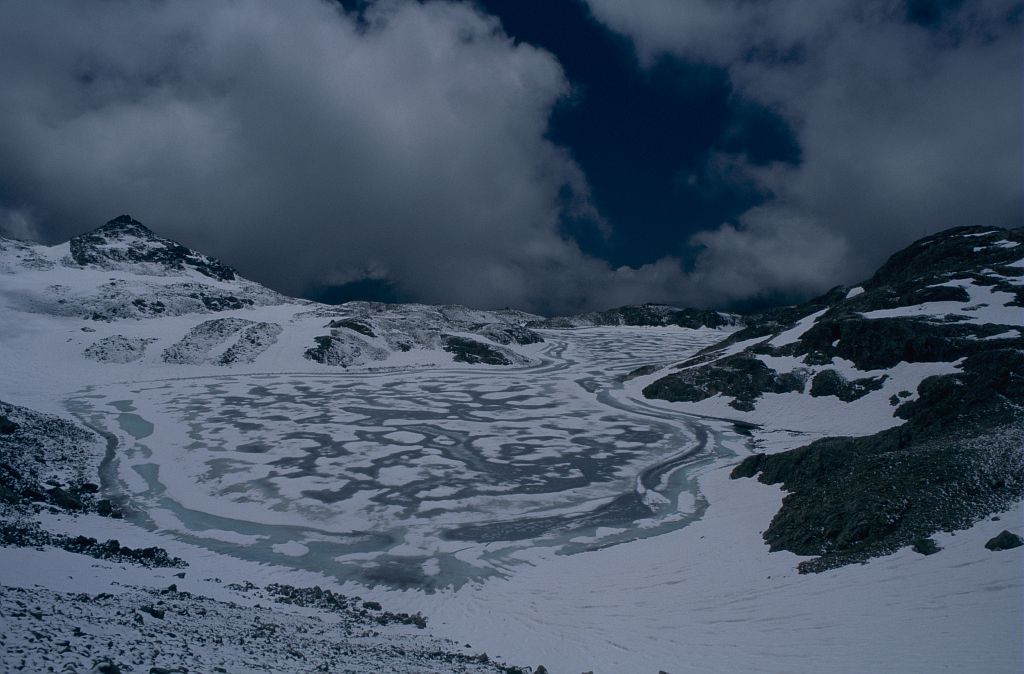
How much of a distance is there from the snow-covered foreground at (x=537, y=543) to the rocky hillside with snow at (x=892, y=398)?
114cm

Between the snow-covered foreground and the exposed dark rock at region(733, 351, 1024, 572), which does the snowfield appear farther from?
the exposed dark rock at region(733, 351, 1024, 572)

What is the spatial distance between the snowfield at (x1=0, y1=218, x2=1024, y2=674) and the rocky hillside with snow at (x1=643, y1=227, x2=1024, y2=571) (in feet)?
1.67

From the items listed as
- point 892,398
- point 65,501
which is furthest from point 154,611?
point 892,398

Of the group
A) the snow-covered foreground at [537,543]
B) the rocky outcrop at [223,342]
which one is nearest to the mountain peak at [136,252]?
the rocky outcrop at [223,342]

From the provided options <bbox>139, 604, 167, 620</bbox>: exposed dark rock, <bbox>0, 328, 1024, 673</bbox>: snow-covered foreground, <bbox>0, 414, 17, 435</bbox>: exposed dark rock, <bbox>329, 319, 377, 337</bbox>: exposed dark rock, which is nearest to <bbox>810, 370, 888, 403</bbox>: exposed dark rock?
<bbox>0, 328, 1024, 673</bbox>: snow-covered foreground

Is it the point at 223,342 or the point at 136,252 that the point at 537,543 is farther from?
the point at 136,252

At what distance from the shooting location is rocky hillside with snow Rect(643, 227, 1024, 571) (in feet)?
42.6

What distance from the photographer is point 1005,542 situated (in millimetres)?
10289

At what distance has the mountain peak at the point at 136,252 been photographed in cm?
10075

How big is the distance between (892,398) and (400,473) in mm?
27188

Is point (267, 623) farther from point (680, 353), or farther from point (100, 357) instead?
point (680, 353)

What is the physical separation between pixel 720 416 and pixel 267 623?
32.6 m

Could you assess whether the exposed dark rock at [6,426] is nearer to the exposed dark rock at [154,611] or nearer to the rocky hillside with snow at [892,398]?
the exposed dark rock at [154,611]

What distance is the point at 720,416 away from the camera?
3684 centimetres
